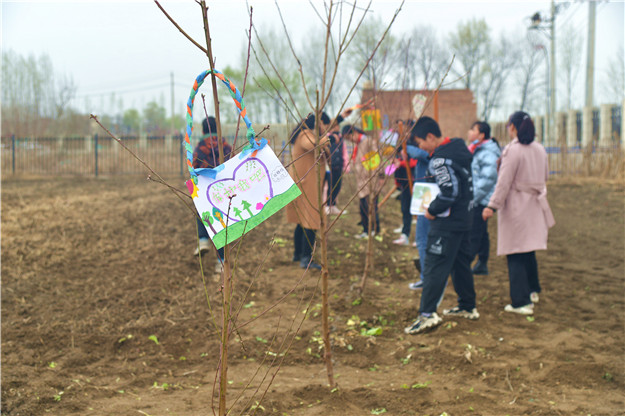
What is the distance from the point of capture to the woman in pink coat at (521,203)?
5.04 meters

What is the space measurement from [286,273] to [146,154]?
50.9 ft

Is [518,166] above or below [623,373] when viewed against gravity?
above

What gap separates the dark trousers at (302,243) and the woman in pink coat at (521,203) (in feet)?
6.82

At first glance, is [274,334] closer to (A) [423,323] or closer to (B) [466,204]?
(A) [423,323]

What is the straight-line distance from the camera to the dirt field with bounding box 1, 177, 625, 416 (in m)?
3.26

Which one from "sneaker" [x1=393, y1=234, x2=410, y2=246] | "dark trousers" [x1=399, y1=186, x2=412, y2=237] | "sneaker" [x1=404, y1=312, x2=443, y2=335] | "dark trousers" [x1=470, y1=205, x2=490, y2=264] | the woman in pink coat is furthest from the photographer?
"sneaker" [x1=393, y1=234, x2=410, y2=246]

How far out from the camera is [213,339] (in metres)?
4.57

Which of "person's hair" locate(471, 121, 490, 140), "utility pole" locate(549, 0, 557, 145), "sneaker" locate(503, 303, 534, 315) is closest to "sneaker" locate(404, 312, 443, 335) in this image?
"sneaker" locate(503, 303, 534, 315)

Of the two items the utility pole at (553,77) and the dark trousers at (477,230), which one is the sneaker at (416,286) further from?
the utility pole at (553,77)

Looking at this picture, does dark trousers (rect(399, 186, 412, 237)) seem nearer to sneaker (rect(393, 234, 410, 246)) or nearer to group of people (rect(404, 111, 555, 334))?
sneaker (rect(393, 234, 410, 246))

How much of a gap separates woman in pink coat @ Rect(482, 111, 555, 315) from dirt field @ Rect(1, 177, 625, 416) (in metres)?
0.42

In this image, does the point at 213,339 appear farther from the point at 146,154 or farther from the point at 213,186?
the point at 146,154

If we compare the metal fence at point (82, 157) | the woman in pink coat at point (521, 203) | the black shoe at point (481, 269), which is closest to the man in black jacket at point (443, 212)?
the woman in pink coat at point (521, 203)

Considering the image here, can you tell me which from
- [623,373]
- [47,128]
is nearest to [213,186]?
[623,373]
